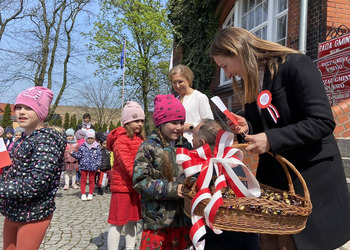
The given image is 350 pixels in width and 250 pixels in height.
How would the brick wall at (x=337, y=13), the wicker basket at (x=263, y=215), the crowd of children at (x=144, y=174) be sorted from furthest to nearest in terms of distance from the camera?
the brick wall at (x=337, y=13) → the crowd of children at (x=144, y=174) → the wicker basket at (x=263, y=215)

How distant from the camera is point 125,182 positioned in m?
3.49

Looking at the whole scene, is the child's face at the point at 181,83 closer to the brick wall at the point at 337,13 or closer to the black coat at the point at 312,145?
the black coat at the point at 312,145

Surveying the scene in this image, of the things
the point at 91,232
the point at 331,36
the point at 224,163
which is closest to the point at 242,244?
the point at 224,163

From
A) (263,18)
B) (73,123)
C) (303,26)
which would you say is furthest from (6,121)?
(303,26)

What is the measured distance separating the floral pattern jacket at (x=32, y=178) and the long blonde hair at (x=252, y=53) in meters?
1.40

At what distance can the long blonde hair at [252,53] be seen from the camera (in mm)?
1567

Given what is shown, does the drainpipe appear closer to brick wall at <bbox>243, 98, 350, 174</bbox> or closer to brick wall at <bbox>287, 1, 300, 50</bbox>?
brick wall at <bbox>287, 1, 300, 50</bbox>

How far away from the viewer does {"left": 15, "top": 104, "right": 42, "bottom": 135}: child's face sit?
7.63 ft

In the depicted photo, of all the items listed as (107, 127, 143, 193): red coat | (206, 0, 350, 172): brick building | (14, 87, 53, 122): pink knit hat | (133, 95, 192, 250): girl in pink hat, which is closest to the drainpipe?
(206, 0, 350, 172): brick building

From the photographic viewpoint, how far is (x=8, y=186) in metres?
2.05

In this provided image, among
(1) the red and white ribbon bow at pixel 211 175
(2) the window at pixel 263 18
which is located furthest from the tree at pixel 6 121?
(1) the red and white ribbon bow at pixel 211 175

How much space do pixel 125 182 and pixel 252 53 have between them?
2356 millimetres

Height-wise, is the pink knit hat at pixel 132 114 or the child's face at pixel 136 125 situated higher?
the pink knit hat at pixel 132 114

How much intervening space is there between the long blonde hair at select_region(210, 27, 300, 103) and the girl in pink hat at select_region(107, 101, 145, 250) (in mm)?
2114
